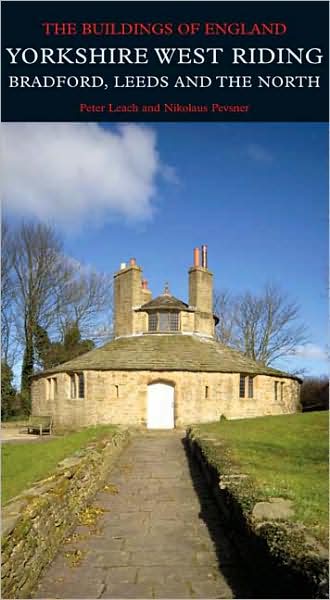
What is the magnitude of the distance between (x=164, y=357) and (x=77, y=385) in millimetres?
5550

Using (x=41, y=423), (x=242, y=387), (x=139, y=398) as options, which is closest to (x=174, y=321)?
(x=242, y=387)

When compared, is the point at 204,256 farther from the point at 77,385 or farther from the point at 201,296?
the point at 77,385

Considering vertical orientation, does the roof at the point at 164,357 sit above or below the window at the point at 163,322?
below

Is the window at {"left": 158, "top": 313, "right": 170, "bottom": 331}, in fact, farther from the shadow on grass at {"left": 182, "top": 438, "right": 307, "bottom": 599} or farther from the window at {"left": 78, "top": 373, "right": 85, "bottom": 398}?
the shadow on grass at {"left": 182, "top": 438, "right": 307, "bottom": 599}

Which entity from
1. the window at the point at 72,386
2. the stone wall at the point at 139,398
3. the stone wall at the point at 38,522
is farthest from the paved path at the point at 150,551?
the window at the point at 72,386

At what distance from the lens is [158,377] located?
85.8ft

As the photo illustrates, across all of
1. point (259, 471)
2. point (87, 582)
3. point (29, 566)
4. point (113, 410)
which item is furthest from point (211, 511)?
point (113, 410)

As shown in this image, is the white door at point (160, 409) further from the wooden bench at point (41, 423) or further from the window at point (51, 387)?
the window at point (51, 387)

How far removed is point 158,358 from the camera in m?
27.0

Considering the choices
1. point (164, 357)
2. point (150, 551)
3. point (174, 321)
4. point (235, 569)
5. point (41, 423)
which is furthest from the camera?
point (174, 321)

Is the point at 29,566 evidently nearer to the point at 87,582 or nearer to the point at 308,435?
the point at 87,582

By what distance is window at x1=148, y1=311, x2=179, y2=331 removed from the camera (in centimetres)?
3125

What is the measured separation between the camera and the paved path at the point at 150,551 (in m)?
5.56

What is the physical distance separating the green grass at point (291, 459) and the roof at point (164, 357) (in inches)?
197
